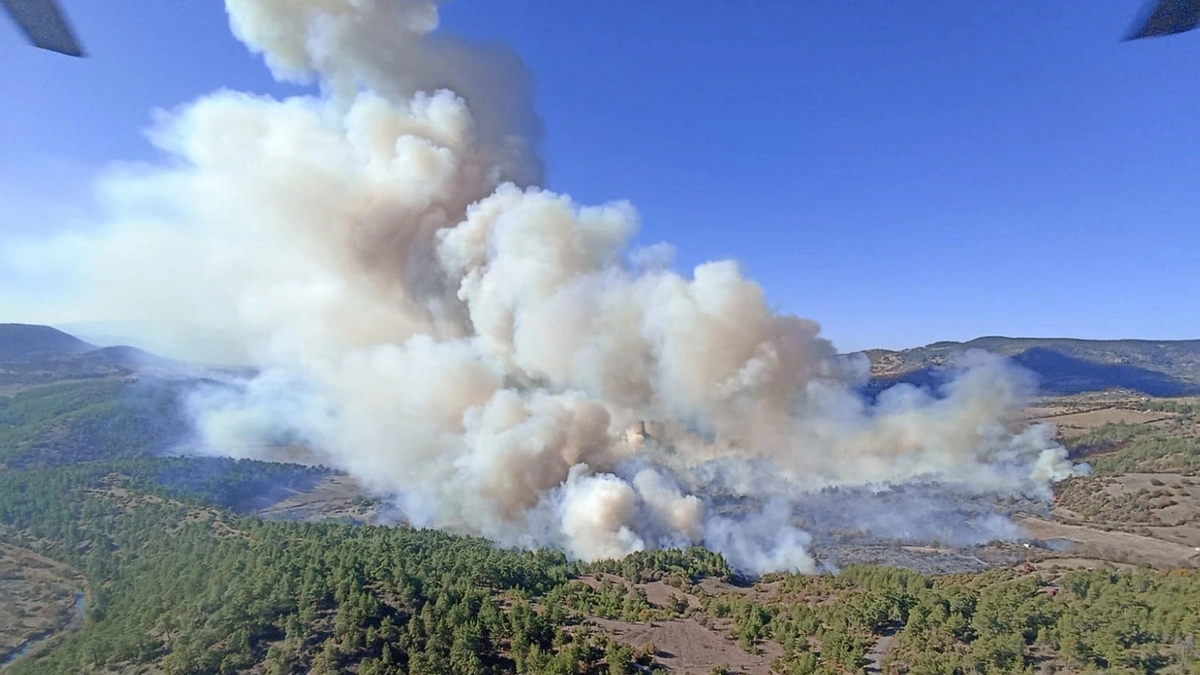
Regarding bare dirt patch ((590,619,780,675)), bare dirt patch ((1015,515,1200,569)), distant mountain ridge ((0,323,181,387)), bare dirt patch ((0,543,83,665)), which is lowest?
bare dirt patch ((1015,515,1200,569))

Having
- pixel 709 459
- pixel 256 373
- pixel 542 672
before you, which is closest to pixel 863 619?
pixel 542 672

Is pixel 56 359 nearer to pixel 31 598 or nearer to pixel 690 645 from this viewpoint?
pixel 31 598

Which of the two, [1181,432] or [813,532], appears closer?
[813,532]

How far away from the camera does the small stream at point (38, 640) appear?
3566 centimetres

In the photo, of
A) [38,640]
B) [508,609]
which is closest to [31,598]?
[38,640]

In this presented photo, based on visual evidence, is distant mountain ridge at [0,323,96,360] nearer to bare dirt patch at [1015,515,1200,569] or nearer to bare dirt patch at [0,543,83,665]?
bare dirt patch at [0,543,83,665]

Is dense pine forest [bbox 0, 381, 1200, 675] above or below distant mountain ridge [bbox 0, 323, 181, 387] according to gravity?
below

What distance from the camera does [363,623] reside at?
31.3m

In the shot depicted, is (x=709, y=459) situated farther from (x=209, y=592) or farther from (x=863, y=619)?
(x=209, y=592)

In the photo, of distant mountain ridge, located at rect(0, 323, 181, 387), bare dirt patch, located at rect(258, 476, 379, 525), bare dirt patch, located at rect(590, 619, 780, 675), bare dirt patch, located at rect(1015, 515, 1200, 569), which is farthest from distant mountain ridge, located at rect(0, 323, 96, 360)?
bare dirt patch, located at rect(1015, 515, 1200, 569)

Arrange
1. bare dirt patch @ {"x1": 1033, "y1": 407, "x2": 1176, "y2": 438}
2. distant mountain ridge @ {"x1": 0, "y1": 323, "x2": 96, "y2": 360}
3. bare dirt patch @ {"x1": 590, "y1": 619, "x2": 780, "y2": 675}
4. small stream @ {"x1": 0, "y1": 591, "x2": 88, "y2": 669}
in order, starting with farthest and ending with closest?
1. distant mountain ridge @ {"x1": 0, "y1": 323, "x2": 96, "y2": 360}
2. bare dirt patch @ {"x1": 1033, "y1": 407, "x2": 1176, "y2": 438}
3. small stream @ {"x1": 0, "y1": 591, "x2": 88, "y2": 669}
4. bare dirt patch @ {"x1": 590, "y1": 619, "x2": 780, "y2": 675}

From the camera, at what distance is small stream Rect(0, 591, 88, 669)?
3566 centimetres

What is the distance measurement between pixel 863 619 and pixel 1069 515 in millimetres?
54784

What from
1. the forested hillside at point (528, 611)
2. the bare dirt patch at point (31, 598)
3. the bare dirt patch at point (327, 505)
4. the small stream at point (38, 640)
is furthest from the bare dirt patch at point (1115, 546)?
the bare dirt patch at point (31, 598)
